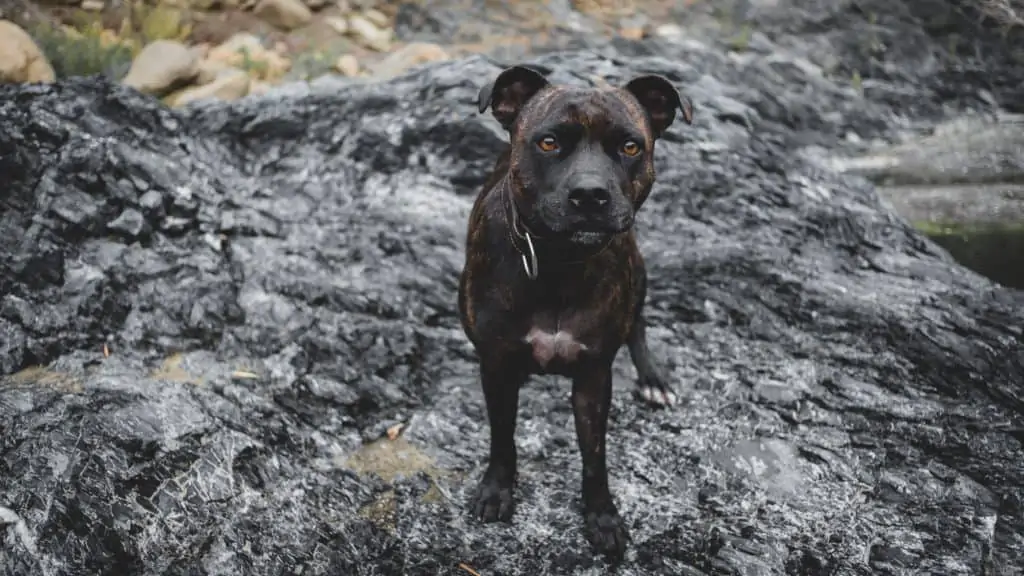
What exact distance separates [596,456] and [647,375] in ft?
3.54

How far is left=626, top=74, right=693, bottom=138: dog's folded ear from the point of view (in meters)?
3.34

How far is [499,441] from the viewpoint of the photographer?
3.79m

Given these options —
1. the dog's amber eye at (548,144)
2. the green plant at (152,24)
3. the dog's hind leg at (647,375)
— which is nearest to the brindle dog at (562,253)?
the dog's amber eye at (548,144)

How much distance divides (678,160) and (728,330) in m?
1.89

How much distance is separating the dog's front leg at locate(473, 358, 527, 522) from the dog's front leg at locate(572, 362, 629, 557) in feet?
0.98

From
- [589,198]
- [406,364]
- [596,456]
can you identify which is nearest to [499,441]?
[596,456]

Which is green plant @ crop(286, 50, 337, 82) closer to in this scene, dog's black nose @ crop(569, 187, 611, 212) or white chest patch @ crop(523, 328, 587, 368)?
white chest patch @ crop(523, 328, 587, 368)

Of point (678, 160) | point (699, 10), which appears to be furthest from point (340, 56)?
point (699, 10)

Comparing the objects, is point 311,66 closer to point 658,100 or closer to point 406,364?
point 406,364

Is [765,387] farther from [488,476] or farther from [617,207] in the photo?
[617,207]

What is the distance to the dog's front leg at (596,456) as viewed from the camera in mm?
3506

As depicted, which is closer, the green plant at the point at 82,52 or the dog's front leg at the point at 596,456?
the dog's front leg at the point at 596,456

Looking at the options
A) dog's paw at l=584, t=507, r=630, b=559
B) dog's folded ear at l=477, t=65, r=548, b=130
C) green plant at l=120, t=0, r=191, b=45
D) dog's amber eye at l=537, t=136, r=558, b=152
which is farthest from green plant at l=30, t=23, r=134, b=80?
dog's paw at l=584, t=507, r=630, b=559

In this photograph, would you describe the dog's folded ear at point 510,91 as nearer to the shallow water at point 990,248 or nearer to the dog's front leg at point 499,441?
the dog's front leg at point 499,441
